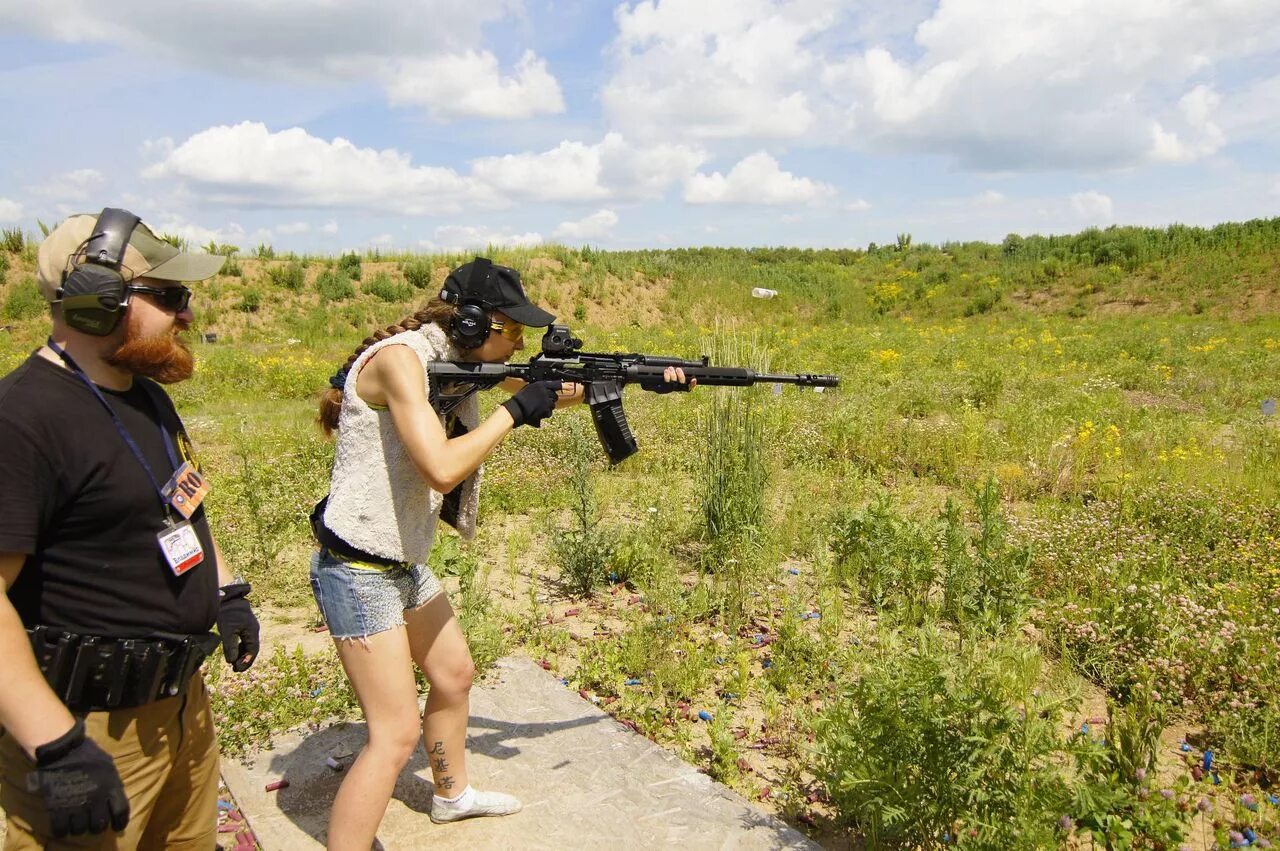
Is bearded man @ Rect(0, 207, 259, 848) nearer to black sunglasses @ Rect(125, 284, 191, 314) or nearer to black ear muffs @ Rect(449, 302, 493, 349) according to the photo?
black sunglasses @ Rect(125, 284, 191, 314)

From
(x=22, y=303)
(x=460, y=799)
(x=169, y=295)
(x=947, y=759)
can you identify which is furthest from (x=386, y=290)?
(x=947, y=759)

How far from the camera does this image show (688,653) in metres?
4.34

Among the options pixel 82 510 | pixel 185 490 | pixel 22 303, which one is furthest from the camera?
pixel 22 303

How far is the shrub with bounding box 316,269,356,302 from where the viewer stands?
24141 millimetres

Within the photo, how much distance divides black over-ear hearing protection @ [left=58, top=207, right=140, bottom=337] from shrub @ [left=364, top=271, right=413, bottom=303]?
23959 millimetres

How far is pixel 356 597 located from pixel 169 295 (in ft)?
3.34

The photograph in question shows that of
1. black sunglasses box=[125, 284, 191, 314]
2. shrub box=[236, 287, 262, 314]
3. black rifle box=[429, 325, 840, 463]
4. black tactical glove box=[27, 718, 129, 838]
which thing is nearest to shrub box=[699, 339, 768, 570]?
black rifle box=[429, 325, 840, 463]

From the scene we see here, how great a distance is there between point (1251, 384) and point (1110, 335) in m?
6.51

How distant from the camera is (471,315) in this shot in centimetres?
270

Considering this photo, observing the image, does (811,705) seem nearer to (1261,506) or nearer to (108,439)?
(108,439)

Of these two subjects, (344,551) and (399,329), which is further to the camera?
(399,329)

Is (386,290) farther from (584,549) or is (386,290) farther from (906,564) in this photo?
(906,564)

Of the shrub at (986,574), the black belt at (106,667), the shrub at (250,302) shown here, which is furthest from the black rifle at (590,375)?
the shrub at (250,302)

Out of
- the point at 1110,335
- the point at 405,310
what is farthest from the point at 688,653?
the point at 405,310
